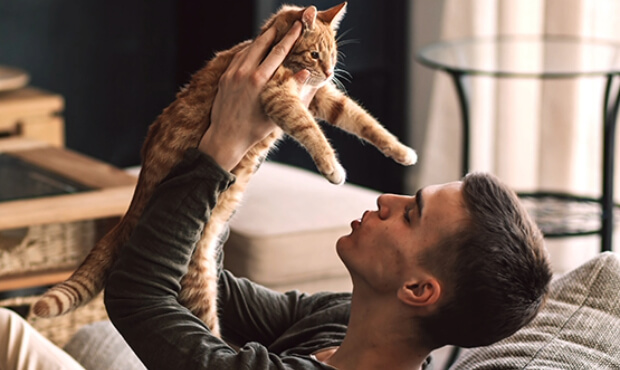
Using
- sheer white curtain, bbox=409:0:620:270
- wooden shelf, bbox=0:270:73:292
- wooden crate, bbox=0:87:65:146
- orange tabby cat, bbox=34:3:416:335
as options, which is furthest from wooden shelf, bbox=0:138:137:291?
sheer white curtain, bbox=409:0:620:270

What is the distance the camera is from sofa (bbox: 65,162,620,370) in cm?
132

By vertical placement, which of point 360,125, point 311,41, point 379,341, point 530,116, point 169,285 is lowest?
point 530,116

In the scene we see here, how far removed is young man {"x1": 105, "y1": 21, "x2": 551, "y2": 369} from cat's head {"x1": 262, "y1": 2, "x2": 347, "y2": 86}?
160mm

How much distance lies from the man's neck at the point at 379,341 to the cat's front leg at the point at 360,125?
0.32 meters

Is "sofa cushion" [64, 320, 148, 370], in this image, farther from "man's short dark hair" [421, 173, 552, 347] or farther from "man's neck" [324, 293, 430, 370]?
"man's short dark hair" [421, 173, 552, 347]

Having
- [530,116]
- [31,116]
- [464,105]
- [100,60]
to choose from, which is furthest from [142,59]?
[464,105]

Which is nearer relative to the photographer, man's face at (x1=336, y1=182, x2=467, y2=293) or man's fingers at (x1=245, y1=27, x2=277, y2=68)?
man's face at (x1=336, y1=182, x2=467, y2=293)

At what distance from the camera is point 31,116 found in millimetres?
3855

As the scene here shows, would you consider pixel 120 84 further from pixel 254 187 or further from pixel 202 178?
pixel 202 178

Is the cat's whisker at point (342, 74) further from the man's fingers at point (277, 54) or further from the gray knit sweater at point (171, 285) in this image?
the gray knit sweater at point (171, 285)

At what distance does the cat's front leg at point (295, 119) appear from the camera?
1.32 m

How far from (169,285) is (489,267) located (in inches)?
16.6

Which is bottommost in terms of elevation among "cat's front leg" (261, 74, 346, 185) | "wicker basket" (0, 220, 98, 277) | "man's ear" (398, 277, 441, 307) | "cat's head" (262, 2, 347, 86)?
"wicker basket" (0, 220, 98, 277)

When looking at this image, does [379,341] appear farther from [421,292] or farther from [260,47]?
[260,47]
